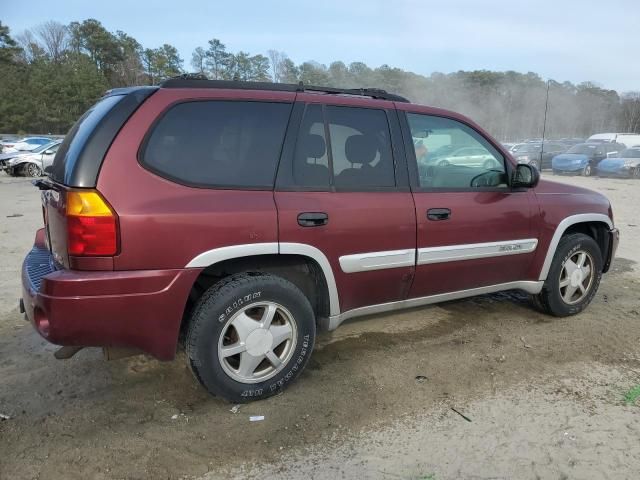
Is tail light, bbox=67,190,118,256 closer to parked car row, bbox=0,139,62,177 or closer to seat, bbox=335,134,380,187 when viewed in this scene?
seat, bbox=335,134,380,187

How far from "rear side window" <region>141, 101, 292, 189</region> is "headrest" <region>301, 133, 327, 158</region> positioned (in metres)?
0.16

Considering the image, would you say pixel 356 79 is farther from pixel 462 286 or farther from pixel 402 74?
pixel 462 286

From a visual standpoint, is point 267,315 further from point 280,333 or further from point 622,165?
point 622,165

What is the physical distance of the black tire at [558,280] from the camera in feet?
14.1

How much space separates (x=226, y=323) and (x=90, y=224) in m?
0.89

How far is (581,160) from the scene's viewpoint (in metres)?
22.7

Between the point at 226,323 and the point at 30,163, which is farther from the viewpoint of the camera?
the point at 30,163

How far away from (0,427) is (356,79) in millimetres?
50288

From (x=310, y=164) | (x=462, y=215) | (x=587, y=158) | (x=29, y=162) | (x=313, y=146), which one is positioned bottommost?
(x=29, y=162)

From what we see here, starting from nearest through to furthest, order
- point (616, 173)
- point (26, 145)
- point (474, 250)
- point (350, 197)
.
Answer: point (350, 197)
point (474, 250)
point (616, 173)
point (26, 145)

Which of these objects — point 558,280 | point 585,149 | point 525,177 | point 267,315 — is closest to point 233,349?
point 267,315

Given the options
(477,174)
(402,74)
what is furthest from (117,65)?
(477,174)

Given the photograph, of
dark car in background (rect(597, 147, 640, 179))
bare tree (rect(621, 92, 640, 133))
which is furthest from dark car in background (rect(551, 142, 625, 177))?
bare tree (rect(621, 92, 640, 133))

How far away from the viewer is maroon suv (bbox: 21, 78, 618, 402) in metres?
2.54
